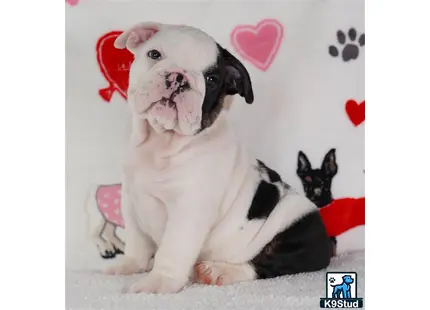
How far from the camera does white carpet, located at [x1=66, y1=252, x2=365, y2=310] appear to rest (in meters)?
1.99

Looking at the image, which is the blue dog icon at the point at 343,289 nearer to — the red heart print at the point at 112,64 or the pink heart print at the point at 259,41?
the pink heart print at the point at 259,41

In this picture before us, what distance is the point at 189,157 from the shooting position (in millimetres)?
2123

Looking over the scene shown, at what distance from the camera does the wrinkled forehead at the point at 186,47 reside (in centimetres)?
208

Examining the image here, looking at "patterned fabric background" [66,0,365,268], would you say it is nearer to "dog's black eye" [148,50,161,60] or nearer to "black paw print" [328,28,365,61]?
"black paw print" [328,28,365,61]

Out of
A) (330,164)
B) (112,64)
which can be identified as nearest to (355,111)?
(330,164)

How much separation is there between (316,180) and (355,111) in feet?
0.98

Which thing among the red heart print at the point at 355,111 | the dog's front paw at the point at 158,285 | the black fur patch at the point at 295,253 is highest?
the red heart print at the point at 355,111

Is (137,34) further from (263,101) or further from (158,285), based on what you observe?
(158,285)

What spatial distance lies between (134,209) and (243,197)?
380 mm

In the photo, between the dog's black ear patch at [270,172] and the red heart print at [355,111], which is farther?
the dog's black ear patch at [270,172]

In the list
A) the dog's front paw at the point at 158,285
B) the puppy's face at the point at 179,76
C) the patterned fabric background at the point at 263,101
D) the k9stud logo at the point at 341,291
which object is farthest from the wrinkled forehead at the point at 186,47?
the k9stud logo at the point at 341,291

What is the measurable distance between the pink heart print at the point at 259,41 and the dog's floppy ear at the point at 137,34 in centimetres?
30

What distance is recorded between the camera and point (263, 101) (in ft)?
7.66

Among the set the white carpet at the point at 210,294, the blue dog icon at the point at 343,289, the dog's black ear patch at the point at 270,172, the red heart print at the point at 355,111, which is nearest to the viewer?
the white carpet at the point at 210,294
